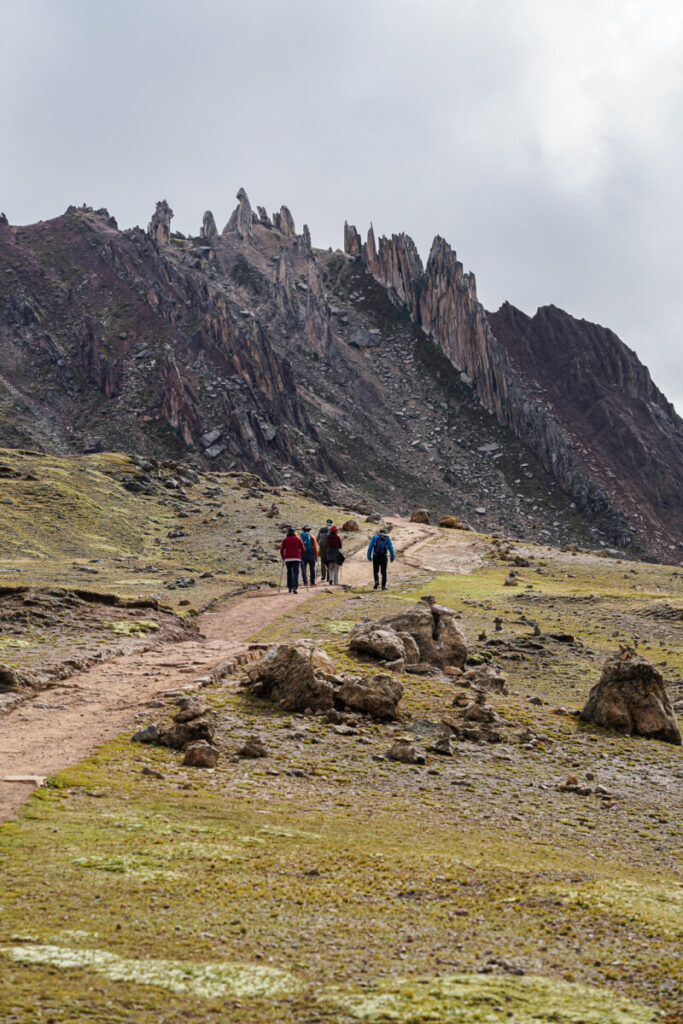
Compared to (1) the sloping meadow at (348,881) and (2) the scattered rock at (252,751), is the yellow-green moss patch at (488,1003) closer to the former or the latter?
(1) the sloping meadow at (348,881)

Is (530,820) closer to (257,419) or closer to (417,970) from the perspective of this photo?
(417,970)

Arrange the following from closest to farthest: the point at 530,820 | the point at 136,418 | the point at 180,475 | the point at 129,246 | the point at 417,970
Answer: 1. the point at 417,970
2. the point at 530,820
3. the point at 180,475
4. the point at 136,418
5. the point at 129,246

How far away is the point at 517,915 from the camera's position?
30.6ft

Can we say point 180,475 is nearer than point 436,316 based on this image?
Yes

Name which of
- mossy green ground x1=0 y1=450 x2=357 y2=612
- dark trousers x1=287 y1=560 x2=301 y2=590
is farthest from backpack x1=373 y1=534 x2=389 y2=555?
mossy green ground x1=0 y1=450 x2=357 y2=612

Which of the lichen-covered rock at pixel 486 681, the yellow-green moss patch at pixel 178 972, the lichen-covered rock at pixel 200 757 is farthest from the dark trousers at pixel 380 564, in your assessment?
the yellow-green moss patch at pixel 178 972

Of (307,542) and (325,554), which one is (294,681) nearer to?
(307,542)

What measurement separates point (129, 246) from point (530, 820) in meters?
177

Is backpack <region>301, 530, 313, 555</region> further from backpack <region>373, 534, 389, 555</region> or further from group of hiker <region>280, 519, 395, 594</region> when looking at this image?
backpack <region>373, 534, 389, 555</region>

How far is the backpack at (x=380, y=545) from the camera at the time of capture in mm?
39062

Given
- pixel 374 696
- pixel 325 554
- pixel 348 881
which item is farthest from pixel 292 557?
pixel 348 881

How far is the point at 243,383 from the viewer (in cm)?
14900

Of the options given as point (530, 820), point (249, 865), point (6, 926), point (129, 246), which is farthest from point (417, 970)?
point (129, 246)

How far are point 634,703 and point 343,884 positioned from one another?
1226cm
